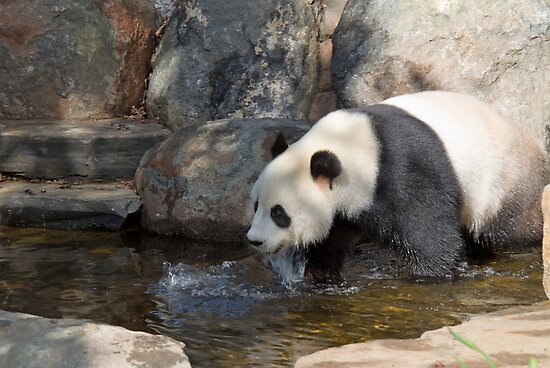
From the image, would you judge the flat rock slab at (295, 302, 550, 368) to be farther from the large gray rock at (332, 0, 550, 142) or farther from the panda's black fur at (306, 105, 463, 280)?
the large gray rock at (332, 0, 550, 142)

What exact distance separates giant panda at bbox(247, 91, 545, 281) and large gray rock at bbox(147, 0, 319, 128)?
2.95 metres

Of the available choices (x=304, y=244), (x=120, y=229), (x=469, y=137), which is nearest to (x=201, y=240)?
(x=120, y=229)

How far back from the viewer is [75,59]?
980 cm

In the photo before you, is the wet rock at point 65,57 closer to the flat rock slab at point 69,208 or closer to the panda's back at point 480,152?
the flat rock slab at point 69,208

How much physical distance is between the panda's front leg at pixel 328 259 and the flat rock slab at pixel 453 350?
1924 mm

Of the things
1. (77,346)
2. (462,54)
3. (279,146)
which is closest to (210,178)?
(279,146)

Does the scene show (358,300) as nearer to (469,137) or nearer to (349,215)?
(349,215)

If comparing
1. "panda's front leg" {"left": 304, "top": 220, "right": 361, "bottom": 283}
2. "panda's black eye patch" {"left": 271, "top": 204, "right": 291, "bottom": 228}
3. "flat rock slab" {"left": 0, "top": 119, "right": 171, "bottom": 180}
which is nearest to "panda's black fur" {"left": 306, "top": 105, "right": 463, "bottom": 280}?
"panda's front leg" {"left": 304, "top": 220, "right": 361, "bottom": 283}

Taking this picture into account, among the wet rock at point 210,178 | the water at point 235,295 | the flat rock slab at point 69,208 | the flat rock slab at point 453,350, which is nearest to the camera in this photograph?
the flat rock slab at point 453,350

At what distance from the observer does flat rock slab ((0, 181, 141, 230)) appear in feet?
26.1

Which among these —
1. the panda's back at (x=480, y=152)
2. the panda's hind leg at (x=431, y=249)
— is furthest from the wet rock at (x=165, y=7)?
the panda's hind leg at (x=431, y=249)

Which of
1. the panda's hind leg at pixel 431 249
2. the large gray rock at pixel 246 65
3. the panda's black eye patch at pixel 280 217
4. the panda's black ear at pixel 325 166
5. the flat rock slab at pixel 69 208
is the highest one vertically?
the large gray rock at pixel 246 65

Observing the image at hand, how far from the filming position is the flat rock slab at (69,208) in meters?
7.97

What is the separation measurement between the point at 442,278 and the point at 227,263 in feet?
4.99
